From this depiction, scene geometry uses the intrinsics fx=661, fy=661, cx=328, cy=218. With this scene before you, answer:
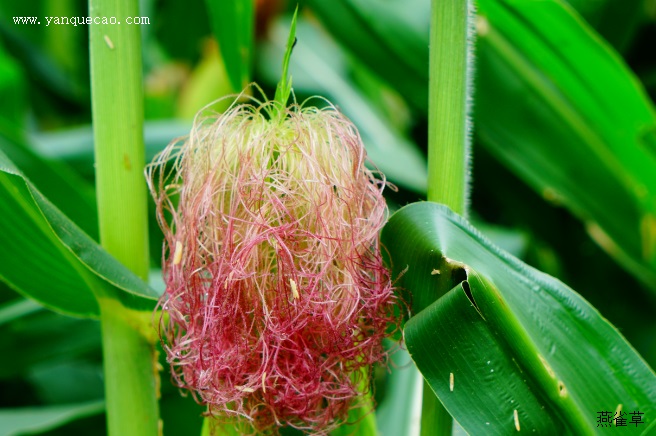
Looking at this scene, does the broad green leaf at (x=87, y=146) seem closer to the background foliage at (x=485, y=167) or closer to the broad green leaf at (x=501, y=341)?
the background foliage at (x=485, y=167)

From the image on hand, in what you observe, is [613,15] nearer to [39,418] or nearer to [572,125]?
[572,125]

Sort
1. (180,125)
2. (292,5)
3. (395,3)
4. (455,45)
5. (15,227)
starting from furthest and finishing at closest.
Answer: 1. (292,5)
2. (180,125)
3. (395,3)
4. (15,227)
5. (455,45)

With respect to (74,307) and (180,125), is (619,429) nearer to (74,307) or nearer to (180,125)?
(74,307)

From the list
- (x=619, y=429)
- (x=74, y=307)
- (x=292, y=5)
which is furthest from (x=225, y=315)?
(x=292, y=5)

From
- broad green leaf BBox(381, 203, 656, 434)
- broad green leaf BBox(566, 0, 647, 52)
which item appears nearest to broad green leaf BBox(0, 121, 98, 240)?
broad green leaf BBox(381, 203, 656, 434)

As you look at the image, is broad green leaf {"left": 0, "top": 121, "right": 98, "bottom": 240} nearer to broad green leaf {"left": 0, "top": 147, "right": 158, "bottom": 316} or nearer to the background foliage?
the background foliage
